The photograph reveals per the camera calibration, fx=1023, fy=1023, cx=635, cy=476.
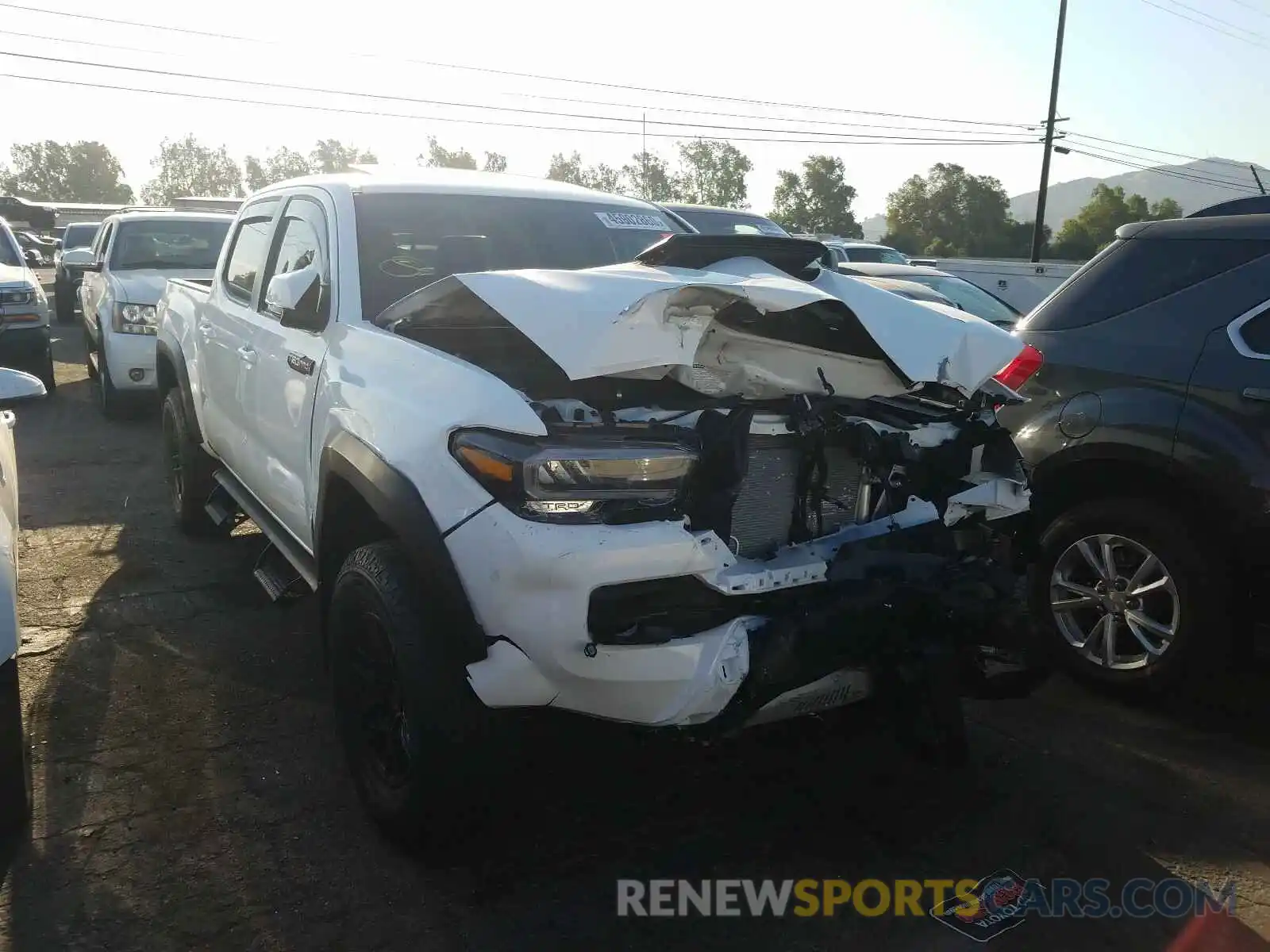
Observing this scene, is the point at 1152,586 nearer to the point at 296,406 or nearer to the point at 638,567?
the point at 638,567

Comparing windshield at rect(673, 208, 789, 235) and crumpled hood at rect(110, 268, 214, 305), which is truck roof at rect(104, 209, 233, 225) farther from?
windshield at rect(673, 208, 789, 235)

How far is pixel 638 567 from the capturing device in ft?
7.97

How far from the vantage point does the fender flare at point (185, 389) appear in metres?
5.55

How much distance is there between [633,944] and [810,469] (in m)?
1.35

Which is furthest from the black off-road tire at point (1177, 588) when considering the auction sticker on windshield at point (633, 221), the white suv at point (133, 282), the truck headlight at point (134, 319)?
the truck headlight at point (134, 319)

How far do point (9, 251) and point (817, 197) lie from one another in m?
60.6

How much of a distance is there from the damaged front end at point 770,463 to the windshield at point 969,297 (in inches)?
340

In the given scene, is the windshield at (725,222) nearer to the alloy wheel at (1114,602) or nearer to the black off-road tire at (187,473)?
the black off-road tire at (187,473)

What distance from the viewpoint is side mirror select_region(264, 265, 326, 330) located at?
11.5 ft

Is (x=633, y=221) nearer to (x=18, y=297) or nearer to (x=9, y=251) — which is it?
(x=18, y=297)

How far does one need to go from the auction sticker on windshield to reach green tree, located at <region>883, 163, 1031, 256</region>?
48.7 meters

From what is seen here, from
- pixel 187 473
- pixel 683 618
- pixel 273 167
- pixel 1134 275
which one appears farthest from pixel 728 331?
pixel 273 167

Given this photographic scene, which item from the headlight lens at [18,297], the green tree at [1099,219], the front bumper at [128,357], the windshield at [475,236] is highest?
the green tree at [1099,219]

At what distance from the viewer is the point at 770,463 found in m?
2.84
